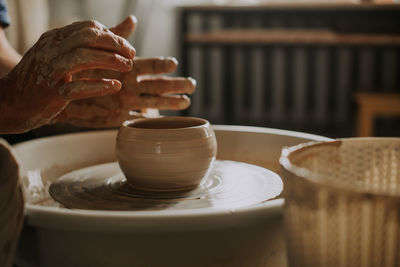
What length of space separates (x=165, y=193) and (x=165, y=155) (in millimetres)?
76

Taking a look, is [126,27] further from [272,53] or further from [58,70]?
[272,53]

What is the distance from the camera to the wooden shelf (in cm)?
340

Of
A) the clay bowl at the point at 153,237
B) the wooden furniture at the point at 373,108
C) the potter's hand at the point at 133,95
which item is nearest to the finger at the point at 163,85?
the potter's hand at the point at 133,95

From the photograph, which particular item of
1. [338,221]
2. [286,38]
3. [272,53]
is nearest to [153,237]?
[338,221]

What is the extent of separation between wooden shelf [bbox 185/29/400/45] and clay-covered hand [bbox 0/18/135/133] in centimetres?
290

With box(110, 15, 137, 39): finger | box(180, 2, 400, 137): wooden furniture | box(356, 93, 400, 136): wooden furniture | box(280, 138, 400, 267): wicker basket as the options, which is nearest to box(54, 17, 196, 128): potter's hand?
box(110, 15, 137, 39): finger

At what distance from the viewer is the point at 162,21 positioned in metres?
3.91

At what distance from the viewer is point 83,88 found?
685 mm

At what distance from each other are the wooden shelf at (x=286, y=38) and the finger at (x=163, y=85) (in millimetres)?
2633

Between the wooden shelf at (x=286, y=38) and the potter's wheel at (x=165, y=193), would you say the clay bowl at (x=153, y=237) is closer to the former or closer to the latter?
the potter's wheel at (x=165, y=193)

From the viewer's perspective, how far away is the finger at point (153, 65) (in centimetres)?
100

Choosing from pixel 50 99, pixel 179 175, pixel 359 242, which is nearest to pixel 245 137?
pixel 179 175

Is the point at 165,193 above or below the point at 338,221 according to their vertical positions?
below

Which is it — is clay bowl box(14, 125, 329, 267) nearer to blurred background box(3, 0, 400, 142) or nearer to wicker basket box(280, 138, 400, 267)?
wicker basket box(280, 138, 400, 267)
